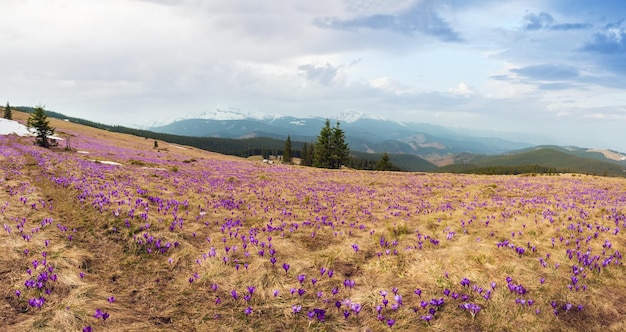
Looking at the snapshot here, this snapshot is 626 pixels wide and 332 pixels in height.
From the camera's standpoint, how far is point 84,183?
1466 cm

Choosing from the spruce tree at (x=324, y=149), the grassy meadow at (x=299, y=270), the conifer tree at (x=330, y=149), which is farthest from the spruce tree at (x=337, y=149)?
the grassy meadow at (x=299, y=270)

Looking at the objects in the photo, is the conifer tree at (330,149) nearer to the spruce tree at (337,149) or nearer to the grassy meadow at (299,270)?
the spruce tree at (337,149)

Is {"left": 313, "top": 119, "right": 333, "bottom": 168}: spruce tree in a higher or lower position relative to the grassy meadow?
higher

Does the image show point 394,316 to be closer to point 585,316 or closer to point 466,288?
point 466,288

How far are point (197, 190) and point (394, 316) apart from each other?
1414 centimetres

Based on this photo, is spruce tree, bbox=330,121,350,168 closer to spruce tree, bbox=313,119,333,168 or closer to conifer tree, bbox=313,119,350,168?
conifer tree, bbox=313,119,350,168

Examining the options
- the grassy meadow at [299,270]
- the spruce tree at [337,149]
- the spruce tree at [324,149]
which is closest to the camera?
the grassy meadow at [299,270]

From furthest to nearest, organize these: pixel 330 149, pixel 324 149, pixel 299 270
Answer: pixel 330 149 < pixel 324 149 < pixel 299 270

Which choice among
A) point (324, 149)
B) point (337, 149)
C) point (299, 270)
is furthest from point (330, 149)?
point (299, 270)

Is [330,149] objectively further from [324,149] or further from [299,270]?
[299,270]

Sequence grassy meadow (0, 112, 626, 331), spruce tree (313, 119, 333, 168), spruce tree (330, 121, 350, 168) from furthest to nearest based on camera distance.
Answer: spruce tree (330, 121, 350, 168), spruce tree (313, 119, 333, 168), grassy meadow (0, 112, 626, 331)

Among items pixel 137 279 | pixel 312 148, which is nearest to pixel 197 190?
pixel 137 279

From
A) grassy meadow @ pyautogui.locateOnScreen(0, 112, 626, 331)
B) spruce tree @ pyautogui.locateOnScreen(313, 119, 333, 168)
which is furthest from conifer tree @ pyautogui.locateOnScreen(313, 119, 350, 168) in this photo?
grassy meadow @ pyautogui.locateOnScreen(0, 112, 626, 331)

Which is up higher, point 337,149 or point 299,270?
point 337,149
